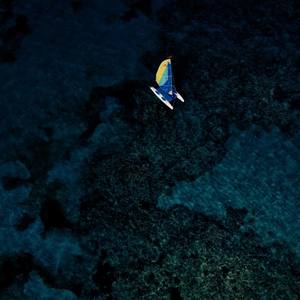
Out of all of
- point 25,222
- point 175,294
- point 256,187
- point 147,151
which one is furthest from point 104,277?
point 256,187

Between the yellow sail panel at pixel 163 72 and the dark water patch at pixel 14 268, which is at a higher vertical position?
the yellow sail panel at pixel 163 72

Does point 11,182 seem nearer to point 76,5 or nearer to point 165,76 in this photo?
point 165,76

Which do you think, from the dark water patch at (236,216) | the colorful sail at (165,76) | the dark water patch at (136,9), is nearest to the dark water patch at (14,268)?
the dark water patch at (236,216)

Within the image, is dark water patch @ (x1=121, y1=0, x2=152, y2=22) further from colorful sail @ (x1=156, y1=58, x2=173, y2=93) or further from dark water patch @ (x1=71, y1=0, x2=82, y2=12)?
colorful sail @ (x1=156, y1=58, x2=173, y2=93)

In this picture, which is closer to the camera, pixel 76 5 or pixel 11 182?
pixel 11 182

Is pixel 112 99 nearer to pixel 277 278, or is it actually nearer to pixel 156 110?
pixel 156 110

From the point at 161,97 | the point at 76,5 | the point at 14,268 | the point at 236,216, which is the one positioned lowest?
the point at 14,268

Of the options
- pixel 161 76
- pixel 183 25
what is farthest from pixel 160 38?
pixel 161 76

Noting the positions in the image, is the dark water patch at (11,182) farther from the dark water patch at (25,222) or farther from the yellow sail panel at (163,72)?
the yellow sail panel at (163,72)
